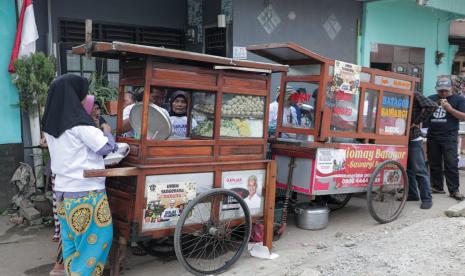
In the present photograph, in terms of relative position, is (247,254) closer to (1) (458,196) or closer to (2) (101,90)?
(2) (101,90)

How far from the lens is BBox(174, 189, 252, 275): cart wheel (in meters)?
3.68

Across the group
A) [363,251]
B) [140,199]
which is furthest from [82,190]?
[363,251]

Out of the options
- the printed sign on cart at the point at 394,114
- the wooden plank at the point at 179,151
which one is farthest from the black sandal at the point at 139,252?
the printed sign on cart at the point at 394,114

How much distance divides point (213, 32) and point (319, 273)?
194 inches

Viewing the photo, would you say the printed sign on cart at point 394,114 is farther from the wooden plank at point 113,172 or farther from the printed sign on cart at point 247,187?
the wooden plank at point 113,172

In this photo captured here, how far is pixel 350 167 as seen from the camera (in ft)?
16.6

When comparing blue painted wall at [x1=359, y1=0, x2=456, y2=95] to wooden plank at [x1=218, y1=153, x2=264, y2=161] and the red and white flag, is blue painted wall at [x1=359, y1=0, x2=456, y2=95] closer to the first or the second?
wooden plank at [x1=218, y1=153, x2=264, y2=161]

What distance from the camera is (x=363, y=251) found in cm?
429

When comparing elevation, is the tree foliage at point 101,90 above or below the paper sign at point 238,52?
below

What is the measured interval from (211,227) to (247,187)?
506 millimetres

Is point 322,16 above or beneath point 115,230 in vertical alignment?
above

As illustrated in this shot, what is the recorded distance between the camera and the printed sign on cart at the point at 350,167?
4.79m

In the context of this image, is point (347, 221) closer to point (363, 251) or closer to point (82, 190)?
point (363, 251)

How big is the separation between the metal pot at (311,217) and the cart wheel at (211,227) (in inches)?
47.5
